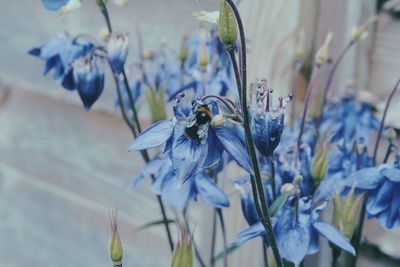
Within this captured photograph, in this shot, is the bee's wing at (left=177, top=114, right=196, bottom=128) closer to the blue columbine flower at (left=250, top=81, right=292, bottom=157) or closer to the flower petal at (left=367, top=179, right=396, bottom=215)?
the blue columbine flower at (left=250, top=81, right=292, bottom=157)

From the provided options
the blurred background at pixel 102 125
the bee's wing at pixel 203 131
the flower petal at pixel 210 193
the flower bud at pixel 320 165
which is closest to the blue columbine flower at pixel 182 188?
the flower petal at pixel 210 193

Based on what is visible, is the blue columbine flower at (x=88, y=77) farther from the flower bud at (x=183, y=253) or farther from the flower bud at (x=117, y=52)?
the flower bud at (x=183, y=253)

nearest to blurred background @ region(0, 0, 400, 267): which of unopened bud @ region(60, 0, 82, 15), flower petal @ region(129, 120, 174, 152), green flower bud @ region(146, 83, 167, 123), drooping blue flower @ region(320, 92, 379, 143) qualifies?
drooping blue flower @ region(320, 92, 379, 143)

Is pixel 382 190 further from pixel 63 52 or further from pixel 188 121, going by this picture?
pixel 63 52

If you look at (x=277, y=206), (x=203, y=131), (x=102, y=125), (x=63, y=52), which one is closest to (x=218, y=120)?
(x=203, y=131)

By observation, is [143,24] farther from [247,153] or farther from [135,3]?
[247,153]

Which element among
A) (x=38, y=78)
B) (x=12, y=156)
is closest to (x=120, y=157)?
(x=38, y=78)

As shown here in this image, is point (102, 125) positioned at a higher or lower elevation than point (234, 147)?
lower
